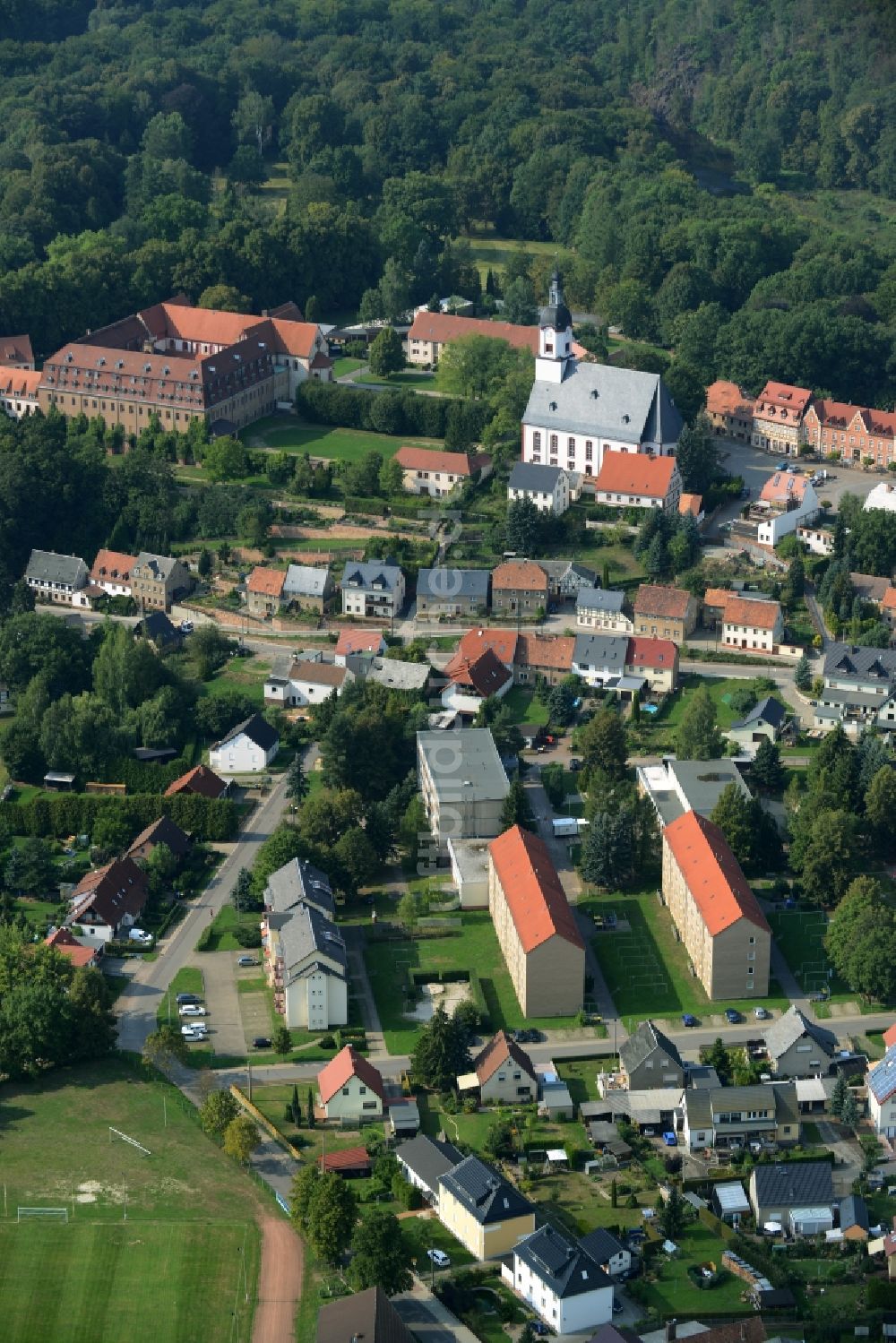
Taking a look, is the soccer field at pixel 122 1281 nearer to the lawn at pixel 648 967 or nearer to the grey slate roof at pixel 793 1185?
the grey slate roof at pixel 793 1185

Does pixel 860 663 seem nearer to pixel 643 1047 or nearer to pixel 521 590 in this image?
pixel 521 590

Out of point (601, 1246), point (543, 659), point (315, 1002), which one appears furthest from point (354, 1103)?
point (543, 659)

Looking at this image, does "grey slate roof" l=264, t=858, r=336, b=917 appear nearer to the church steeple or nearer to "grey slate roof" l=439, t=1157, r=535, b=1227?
"grey slate roof" l=439, t=1157, r=535, b=1227

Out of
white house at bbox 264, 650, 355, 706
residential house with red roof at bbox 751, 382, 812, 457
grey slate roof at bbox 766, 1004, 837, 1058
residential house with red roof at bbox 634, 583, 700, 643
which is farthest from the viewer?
residential house with red roof at bbox 751, 382, 812, 457

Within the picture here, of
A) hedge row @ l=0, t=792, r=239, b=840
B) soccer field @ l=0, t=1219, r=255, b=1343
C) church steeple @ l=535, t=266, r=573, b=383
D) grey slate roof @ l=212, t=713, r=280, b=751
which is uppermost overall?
church steeple @ l=535, t=266, r=573, b=383

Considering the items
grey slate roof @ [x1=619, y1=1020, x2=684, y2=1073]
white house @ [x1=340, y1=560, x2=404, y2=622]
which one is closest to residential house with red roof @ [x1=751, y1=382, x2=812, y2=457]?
white house @ [x1=340, y1=560, x2=404, y2=622]

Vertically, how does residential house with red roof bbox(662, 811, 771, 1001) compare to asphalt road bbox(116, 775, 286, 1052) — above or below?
above

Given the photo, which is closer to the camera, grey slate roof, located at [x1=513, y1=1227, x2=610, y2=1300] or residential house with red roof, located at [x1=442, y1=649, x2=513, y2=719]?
grey slate roof, located at [x1=513, y1=1227, x2=610, y2=1300]

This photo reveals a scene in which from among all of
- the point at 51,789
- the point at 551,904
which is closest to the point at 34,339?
the point at 51,789
